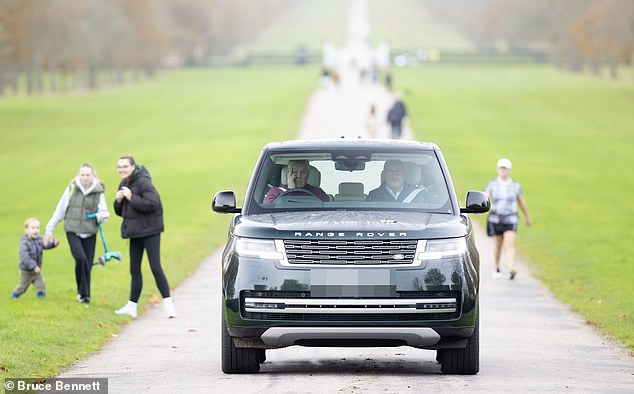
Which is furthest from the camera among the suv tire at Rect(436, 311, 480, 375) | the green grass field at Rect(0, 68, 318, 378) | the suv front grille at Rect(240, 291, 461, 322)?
the green grass field at Rect(0, 68, 318, 378)

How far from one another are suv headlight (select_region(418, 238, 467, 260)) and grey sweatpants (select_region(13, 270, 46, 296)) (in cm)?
868

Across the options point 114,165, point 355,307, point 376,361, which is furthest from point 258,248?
point 114,165

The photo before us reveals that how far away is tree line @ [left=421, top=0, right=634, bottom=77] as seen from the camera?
90000 millimetres

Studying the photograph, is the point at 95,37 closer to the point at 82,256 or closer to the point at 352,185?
the point at 82,256

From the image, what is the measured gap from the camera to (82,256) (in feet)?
55.4

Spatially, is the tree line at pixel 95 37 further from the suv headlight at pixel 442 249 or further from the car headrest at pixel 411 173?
the suv headlight at pixel 442 249

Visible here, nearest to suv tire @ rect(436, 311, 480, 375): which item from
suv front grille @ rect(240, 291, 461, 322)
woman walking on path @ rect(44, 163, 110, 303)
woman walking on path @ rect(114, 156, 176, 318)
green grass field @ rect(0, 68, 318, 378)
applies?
→ suv front grille @ rect(240, 291, 461, 322)

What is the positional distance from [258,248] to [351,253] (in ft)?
2.35

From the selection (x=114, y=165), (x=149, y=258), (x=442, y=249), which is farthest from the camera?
(x=114, y=165)

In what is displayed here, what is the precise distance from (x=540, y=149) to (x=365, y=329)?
154ft

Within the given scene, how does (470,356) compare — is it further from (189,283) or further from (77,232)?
(189,283)

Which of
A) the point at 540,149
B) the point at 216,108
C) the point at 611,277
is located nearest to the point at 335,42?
the point at 216,108

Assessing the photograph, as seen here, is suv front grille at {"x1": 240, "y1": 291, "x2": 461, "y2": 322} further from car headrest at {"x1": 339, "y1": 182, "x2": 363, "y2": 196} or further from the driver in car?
car headrest at {"x1": 339, "y1": 182, "x2": 363, "y2": 196}

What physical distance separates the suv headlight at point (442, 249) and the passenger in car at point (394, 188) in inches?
42.0
